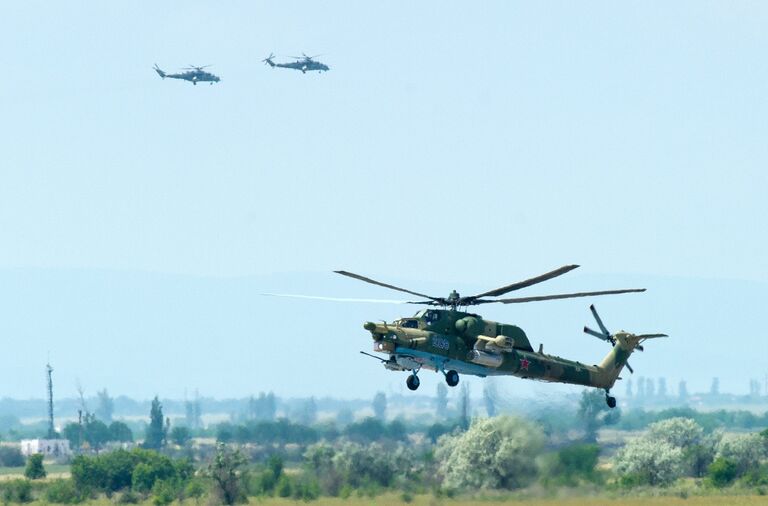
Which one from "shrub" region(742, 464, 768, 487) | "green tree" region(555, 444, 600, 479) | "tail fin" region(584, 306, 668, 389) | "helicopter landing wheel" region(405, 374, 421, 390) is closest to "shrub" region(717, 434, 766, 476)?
"shrub" region(742, 464, 768, 487)

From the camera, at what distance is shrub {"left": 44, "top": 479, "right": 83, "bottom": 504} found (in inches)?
4761

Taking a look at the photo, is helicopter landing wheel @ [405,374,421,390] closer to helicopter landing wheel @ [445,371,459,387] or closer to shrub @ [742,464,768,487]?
helicopter landing wheel @ [445,371,459,387]

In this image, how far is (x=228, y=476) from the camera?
370ft

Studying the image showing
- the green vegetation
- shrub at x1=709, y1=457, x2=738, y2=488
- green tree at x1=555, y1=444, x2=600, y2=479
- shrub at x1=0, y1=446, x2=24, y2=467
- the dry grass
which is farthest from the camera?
shrub at x1=0, y1=446, x2=24, y2=467

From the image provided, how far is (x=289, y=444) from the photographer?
155 metres

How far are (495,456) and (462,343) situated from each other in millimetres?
27251

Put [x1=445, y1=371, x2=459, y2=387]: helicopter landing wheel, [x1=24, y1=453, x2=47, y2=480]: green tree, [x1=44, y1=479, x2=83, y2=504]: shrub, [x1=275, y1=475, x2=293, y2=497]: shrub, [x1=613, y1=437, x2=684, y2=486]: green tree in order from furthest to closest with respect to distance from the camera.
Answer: [x1=24, y1=453, x2=47, y2=480]: green tree < [x1=44, y1=479, x2=83, y2=504]: shrub < [x1=613, y1=437, x2=684, y2=486]: green tree < [x1=275, y1=475, x2=293, y2=497]: shrub < [x1=445, y1=371, x2=459, y2=387]: helicopter landing wheel

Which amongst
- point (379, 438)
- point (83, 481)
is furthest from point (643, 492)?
point (83, 481)

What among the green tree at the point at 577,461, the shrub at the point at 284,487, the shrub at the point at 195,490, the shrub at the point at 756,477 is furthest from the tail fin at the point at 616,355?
the shrub at the point at 195,490

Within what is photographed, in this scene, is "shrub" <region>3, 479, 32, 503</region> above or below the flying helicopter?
below

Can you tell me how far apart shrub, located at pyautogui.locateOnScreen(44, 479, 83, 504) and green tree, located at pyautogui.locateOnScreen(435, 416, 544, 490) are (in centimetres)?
2998

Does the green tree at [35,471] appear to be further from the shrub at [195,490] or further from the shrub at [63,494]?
the shrub at [195,490]

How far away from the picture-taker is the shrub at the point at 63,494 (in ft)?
397

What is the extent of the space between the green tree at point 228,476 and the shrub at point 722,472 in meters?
31.3
